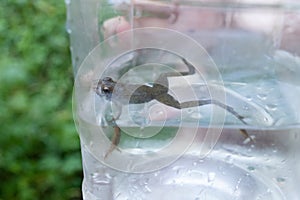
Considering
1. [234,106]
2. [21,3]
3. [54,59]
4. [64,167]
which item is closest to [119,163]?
[234,106]

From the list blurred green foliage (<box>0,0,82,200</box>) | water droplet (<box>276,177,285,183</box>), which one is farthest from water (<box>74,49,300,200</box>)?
blurred green foliage (<box>0,0,82,200</box>)

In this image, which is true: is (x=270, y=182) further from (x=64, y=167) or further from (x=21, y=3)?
(x=21, y=3)

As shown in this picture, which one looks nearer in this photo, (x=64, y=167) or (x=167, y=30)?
(x=167, y=30)

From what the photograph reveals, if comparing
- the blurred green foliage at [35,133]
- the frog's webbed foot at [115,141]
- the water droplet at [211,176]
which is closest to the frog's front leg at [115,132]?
the frog's webbed foot at [115,141]

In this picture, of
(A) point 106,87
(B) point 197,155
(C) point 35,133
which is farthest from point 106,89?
(C) point 35,133

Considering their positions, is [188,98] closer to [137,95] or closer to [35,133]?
[137,95]

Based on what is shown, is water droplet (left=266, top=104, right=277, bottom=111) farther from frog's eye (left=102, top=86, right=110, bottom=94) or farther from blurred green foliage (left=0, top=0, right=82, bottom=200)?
blurred green foliage (left=0, top=0, right=82, bottom=200)

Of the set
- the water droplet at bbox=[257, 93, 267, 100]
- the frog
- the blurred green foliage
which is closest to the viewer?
the frog
